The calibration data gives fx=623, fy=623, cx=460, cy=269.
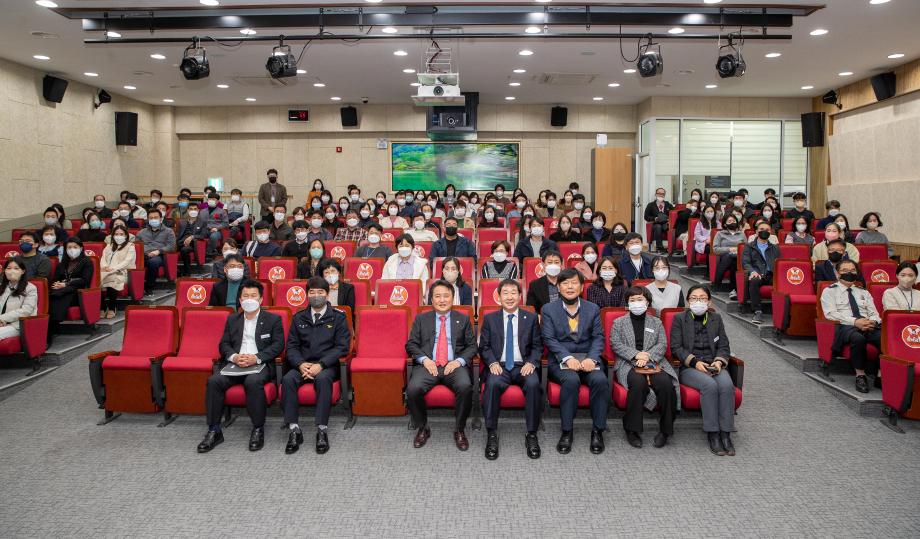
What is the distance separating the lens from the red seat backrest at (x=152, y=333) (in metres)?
4.93

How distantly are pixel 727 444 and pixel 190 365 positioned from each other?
3.86m

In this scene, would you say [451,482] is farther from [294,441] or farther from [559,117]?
[559,117]

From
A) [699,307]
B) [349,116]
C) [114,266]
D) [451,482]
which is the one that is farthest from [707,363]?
[349,116]

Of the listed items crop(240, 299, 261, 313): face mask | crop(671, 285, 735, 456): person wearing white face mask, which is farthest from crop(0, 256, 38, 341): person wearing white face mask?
crop(671, 285, 735, 456): person wearing white face mask

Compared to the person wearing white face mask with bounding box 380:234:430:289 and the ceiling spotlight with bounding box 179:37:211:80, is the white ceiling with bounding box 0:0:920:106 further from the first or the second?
the person wearing white face mask with bounding box 380:234:430:289

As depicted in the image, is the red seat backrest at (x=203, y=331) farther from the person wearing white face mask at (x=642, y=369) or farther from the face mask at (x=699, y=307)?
the face mask at (x=699, y=307)

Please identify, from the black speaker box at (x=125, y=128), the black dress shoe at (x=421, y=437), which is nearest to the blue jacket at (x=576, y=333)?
the black dress shoe at (x=421, y=437)

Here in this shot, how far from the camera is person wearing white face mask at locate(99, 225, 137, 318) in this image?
7371mm

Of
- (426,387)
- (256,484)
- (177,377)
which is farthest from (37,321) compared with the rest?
(426,387)

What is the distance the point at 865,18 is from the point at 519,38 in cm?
440

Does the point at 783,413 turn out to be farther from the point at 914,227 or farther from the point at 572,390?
the point at 914,227

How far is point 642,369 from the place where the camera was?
4.38 metres

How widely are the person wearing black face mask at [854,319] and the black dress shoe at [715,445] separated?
1706 mm

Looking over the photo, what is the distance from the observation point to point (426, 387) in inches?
173
